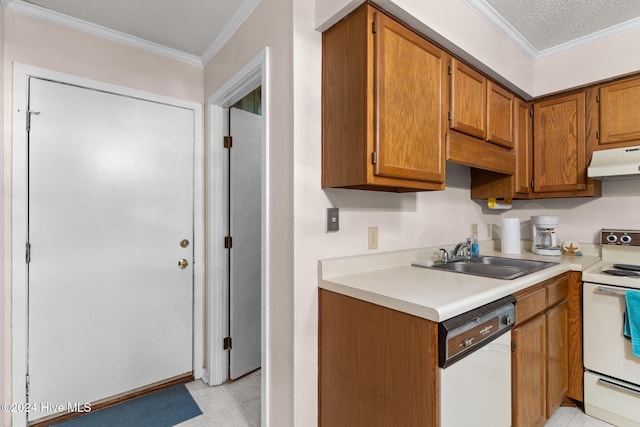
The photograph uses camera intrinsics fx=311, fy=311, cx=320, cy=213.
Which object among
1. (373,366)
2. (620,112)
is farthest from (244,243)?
(620,112)

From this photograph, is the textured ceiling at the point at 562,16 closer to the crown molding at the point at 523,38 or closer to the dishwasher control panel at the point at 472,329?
the crown molding at the point at 523,38

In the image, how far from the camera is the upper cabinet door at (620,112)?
6.73 ft

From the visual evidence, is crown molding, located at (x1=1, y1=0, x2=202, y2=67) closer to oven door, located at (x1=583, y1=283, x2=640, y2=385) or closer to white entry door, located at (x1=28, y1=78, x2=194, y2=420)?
white entry door, located at (x1=28, y1=78, x2=194, y2=420)

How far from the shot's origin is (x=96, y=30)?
1976 millimetres

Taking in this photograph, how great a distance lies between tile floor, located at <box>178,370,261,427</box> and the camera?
1.87 metres

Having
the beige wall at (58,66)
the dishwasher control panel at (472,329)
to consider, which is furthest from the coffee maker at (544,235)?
the beige wall at (58,66)

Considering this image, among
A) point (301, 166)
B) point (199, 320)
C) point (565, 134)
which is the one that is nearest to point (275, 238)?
point (301, 166)

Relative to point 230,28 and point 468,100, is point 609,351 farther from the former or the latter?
→ point 230,28

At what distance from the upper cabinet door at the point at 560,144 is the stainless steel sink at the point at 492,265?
0.67 metres

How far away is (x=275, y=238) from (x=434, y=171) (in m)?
0.88

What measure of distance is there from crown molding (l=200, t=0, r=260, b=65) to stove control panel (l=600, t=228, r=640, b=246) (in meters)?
2.80

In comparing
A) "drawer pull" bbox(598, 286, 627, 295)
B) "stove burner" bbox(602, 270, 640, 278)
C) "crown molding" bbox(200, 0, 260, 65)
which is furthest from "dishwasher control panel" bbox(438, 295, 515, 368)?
"crown molding" bbox(200, 0, 260, 65)

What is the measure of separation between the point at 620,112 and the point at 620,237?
0.86 m

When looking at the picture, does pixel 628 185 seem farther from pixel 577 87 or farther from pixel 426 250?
pixel 426 250
